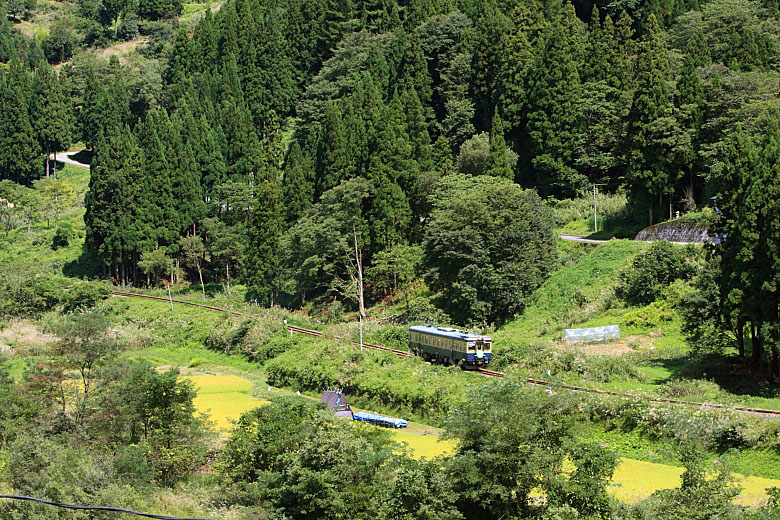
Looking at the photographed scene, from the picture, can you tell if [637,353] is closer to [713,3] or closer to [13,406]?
[13,406]

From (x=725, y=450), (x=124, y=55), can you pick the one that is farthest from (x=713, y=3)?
(x=124, y=55)

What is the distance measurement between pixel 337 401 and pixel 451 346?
19.3 ft

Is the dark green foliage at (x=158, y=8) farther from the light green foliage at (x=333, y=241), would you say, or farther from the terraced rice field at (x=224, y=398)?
the terraced rice field at (x=224, y=398)

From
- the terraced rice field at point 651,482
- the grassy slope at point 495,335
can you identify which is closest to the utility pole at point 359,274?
the grassy slope at point 495,335

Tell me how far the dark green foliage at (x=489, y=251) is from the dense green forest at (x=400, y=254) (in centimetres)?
16

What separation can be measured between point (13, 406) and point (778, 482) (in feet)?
85.9

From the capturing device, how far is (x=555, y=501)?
68.3 feet

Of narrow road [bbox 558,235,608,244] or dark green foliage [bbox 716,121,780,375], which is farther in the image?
narrow road [bbox 558,235,608,244]

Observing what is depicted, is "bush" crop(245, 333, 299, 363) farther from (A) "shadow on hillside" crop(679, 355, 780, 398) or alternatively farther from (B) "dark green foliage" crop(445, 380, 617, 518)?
(B) "dark green foliage" crop(445, 380, 617, 518)

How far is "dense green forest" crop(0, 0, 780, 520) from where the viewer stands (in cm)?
2361

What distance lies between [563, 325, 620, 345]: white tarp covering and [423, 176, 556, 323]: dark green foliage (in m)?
6.86

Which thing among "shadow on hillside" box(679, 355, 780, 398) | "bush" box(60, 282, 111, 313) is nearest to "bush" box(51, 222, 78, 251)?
"bush" box(60, 282, 111, 313)

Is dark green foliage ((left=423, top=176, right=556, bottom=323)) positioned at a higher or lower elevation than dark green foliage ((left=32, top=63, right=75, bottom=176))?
lower

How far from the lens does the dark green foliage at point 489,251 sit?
45.9 metres
